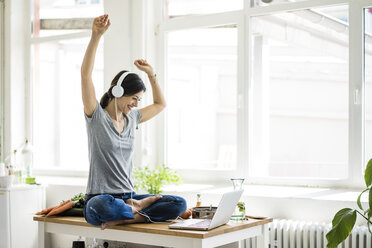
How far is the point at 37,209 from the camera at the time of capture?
14.4ft

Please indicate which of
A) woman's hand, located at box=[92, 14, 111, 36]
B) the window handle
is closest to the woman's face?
woman's hand, located at box=[92, 14, 111, 36]

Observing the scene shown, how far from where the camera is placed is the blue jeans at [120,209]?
2725mm

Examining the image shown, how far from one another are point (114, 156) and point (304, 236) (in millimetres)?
1228

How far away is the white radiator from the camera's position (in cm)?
320

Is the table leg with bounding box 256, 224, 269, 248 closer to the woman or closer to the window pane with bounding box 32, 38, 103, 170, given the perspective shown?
the woman

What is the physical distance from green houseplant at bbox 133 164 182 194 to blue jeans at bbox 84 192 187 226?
34.2 inches

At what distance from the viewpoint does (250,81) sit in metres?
4.01

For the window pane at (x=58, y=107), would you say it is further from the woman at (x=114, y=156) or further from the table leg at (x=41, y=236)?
the woman at (x=114, y=156)

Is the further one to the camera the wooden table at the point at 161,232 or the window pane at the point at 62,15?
the window pane at the point at 62,15

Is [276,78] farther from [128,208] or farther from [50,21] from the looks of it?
[128,208]

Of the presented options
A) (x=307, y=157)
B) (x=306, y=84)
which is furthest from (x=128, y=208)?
(x=307, y=157)

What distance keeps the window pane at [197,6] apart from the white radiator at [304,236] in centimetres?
159

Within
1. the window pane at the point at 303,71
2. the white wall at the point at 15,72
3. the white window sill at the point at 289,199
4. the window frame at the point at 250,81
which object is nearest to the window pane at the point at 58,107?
the white wall at the point at 15,72

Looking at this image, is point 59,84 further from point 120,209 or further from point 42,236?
point 120,209
